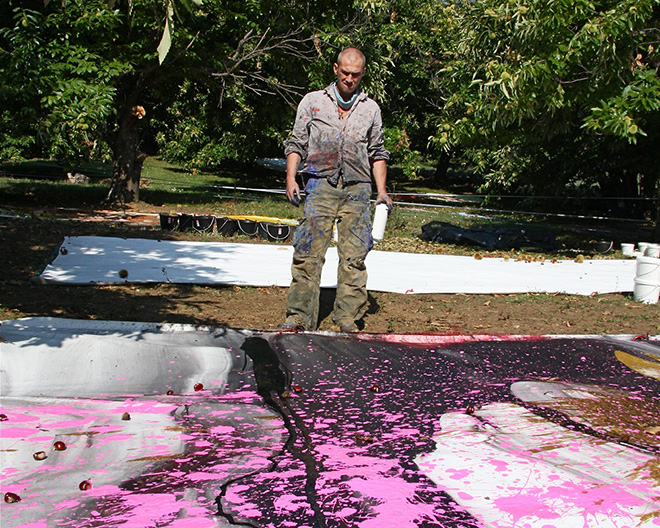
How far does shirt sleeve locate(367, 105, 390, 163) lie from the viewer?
203 inches

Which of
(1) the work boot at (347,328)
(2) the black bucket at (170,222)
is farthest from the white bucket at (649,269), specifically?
(2) the black bucket at (170,222)

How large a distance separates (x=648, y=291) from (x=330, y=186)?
12.4 ft

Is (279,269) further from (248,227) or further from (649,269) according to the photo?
(649,269)

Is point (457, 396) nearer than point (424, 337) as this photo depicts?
Yes

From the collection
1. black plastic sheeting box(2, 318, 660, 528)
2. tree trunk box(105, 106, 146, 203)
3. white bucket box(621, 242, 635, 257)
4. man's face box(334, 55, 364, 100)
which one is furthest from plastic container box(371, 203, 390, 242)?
tree trunk box(105, 106, 146, 203)

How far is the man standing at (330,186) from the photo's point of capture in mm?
4980

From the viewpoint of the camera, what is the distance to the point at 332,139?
16.4ft

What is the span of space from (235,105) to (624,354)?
14.7 meters

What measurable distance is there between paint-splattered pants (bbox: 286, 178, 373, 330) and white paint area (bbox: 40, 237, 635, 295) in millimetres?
1512

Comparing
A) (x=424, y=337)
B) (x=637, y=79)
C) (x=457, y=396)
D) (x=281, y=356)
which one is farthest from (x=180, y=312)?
(x=637, y=79)

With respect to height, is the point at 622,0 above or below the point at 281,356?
above

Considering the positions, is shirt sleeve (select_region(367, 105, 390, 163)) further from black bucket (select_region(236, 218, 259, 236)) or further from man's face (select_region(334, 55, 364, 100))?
black bucket (select_region(236, 218, 259, 236))

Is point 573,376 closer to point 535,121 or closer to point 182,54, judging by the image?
point 535,121

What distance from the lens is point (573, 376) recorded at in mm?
4113
